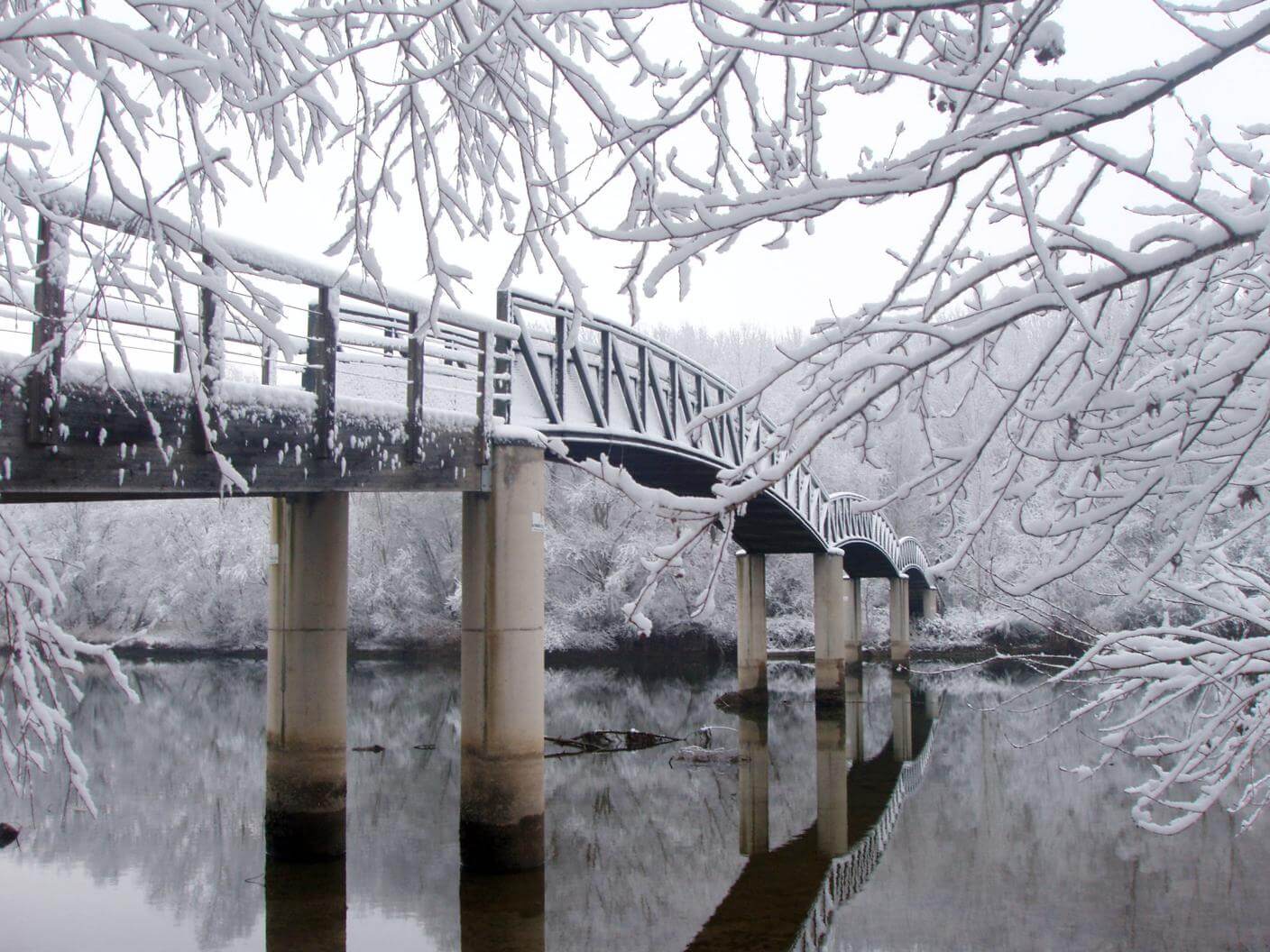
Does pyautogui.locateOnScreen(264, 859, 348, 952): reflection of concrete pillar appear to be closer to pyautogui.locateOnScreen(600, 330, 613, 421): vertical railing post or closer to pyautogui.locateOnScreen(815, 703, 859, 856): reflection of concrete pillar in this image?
pyautogui.locateOnScreen(815, 703, 859, 856): reflection of concrete pillar

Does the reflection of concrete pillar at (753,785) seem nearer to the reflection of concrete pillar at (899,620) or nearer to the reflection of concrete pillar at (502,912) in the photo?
the reflection of concrete pillar at (502,912)

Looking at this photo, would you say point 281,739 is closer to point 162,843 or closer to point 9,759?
point 162,843

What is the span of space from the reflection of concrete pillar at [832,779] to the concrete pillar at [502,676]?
4.56 m

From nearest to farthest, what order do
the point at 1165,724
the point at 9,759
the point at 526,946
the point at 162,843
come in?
the point at 9,759 < the point at 526,946 < the point at 162,843 < the point at 1165,724

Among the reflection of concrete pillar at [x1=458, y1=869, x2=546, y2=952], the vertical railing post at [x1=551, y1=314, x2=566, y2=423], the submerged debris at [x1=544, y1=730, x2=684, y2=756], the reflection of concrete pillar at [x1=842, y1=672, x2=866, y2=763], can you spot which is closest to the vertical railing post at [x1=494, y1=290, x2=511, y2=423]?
the vertical railing post at [x1=551, y1=314, x2=566, y2=423]

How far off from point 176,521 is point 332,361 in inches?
1570

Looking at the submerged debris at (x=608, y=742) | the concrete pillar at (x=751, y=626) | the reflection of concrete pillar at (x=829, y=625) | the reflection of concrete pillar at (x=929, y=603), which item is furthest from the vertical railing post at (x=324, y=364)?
the reflection of concrete pillar at (x=929, y=603)

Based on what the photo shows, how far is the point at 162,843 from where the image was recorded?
522 inches

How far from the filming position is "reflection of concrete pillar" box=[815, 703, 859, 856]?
581 inches

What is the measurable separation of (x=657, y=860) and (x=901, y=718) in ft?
53.1

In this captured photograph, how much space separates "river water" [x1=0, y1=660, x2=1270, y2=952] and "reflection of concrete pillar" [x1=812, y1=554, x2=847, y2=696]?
24.3 feet

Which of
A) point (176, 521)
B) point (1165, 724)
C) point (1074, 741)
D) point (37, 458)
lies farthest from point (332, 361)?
point (176, 521)

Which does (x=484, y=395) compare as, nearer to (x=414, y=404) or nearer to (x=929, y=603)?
(x=414, y=404)

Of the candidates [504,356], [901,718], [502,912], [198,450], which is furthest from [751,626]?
[198,450]
